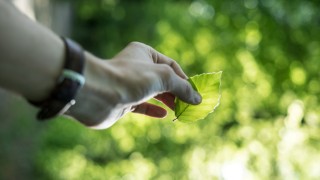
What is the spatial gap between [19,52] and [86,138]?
423 centimetres

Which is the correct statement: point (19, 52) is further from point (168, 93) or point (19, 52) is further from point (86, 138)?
point (86, 138)

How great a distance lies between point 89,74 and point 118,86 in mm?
41

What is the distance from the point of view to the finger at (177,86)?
76 cm

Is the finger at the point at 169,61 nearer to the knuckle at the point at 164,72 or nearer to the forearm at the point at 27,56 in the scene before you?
the knuckle at the point at 164,72

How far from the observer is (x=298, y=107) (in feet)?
10.3

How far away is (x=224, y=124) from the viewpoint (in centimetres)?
415

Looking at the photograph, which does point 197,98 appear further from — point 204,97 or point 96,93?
point 96,93

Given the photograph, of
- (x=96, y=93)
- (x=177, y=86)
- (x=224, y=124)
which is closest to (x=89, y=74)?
(x=96, y=93)

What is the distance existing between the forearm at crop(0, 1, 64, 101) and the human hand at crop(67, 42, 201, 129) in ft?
0.16

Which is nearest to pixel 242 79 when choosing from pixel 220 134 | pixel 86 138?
pixel 220 134

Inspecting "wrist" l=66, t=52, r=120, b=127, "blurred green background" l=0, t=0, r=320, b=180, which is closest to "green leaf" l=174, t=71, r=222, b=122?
"wrist" l=66, t=52, r=120, b=127

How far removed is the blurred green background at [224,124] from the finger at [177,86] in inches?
93.4

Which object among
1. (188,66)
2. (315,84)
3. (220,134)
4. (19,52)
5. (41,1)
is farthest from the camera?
(41,1)

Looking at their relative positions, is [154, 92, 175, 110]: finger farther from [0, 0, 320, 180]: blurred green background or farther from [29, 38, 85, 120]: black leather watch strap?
[0, 0, 320, 180]: blurred green background
